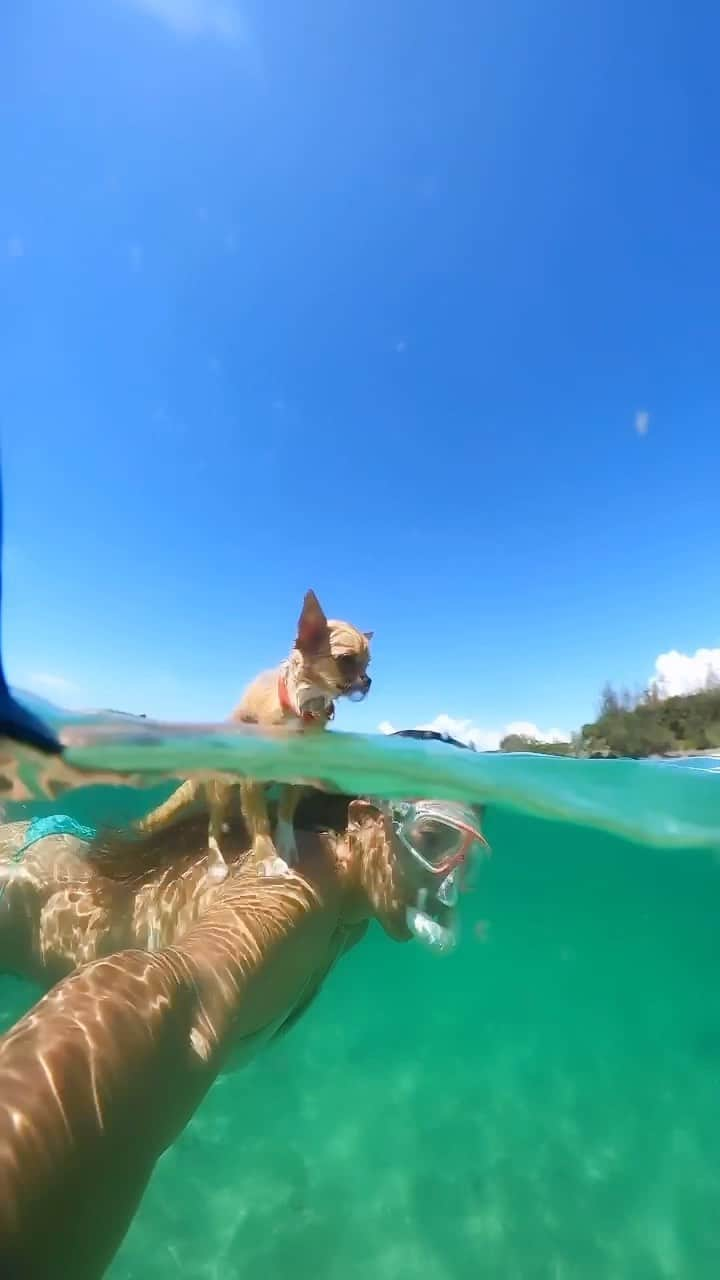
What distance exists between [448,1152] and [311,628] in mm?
6735

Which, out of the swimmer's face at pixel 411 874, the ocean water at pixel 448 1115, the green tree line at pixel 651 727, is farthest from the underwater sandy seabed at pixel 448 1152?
the swimmer's face at pixel 411 874

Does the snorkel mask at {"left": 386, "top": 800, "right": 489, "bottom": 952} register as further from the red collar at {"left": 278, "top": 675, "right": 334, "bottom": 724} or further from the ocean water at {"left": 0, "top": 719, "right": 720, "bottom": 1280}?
the ocean water at {"left": 0, "top": 719, "right": 720, "bottom": 1280}

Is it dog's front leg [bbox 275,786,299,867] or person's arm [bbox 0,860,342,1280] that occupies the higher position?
dog's front leg [bbox 275,786,299,867]

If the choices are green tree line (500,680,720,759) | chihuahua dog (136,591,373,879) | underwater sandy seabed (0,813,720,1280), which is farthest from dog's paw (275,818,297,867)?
green tree line (500,680,720,759)

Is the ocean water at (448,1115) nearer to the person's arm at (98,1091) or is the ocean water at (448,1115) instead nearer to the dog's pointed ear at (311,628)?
the dog's pointed ear at (311,628)

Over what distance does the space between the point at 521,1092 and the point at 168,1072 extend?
890cm

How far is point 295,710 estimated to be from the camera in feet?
14.3

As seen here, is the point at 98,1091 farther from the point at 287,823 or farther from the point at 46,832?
the point at 46,832

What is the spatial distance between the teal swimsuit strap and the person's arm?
10.1ft

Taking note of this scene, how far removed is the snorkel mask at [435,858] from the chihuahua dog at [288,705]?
0.77m

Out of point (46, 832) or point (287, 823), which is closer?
point (287, 823)

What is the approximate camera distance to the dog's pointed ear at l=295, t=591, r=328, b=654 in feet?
12.0

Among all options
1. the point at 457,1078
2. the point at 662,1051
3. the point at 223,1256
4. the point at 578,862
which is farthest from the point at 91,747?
the point at 578,862

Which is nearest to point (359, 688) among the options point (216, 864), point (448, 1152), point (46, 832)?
point (216, 864)
